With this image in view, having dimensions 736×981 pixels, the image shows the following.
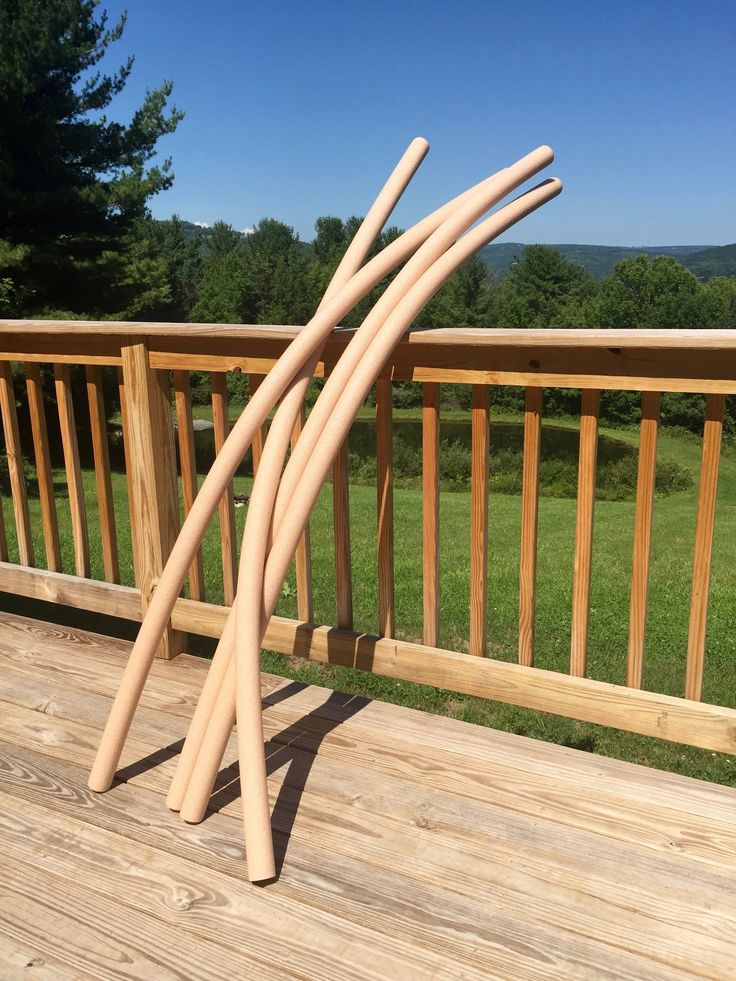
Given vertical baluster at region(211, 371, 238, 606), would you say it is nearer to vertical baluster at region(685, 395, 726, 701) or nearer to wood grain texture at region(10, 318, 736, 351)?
wood grain texture at region(10, 318, 736, 351)

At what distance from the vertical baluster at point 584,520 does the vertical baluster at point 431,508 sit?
1.14 feet

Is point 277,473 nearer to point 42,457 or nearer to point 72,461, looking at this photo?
point 72,461

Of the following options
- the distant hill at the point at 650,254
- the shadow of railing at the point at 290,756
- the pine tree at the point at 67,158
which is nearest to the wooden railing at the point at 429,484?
the shadow of railing at the point at 290,756

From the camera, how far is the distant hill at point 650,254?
4591 cm

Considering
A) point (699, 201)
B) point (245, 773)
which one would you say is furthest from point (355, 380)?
point (699, 201)

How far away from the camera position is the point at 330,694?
217 cm

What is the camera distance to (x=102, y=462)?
248 centimetres

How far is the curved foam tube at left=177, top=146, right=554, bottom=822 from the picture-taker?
1.61 metres

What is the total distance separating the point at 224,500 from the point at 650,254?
1798 inches

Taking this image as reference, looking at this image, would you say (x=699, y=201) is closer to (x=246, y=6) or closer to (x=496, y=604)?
(x=246, y=6)

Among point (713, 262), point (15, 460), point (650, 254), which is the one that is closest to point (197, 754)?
point (15, 460)

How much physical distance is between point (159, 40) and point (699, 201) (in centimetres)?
5316

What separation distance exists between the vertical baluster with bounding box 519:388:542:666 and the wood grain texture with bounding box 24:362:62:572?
57.4 inches

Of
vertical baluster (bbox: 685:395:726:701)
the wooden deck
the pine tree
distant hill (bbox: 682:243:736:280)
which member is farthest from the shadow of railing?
distant hill (bbox: 682:243:736:280)
